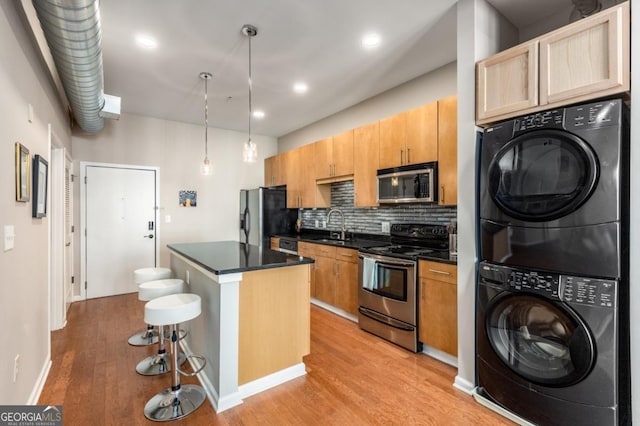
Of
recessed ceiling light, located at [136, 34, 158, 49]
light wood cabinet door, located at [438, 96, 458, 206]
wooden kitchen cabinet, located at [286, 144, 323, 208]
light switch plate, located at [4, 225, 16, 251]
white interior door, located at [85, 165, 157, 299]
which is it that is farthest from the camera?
wooden kitchen cabinet, located at [286, 144, 323, 208]

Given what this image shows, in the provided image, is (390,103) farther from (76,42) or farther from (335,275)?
(76,42)

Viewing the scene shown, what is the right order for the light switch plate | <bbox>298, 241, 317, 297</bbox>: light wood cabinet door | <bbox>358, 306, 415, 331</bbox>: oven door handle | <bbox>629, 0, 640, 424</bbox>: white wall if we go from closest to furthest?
<bbox>629, 0, 640, 424</bbox>: white wall < the light switch plate < <bbox>358, 306, 415, 331</bbox>: oven door handle < <bbox>298, 241, 317, 297</bbox>: light wood cabinet door

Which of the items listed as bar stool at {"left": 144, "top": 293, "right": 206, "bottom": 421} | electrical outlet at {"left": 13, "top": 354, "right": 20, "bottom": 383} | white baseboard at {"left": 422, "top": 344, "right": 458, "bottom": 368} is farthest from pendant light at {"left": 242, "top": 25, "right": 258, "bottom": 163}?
white baseboard at {"left": 422, "top": 344, "right": 458, "bottom": 368}

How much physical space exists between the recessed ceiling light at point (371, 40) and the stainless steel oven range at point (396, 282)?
1905mm

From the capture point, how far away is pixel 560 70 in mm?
1812

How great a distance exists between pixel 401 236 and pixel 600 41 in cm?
241

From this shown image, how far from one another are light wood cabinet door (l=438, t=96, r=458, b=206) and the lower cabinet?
1.20 meters

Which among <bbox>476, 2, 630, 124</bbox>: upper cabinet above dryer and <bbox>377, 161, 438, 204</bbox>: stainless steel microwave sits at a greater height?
<bbox>476, 2, 630, 124</bbox>: upper cabinet above dryer

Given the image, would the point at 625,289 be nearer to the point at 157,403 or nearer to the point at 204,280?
the point at 204,280

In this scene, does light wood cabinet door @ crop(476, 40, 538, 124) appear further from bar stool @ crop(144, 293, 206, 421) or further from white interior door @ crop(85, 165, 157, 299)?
white interior door @ crop(85, 165, 157, 299)

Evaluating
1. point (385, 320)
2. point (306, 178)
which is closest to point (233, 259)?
point (385, 320)

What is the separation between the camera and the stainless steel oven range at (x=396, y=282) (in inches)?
112

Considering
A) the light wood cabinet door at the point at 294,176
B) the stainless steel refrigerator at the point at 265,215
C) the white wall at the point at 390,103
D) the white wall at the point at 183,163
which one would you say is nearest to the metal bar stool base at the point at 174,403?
the stainless steel refrigerator at the point at 265,215

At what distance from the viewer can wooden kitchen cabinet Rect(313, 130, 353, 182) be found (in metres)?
3.99
